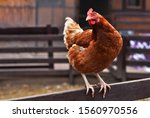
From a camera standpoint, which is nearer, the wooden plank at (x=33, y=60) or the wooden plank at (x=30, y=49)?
the wooden plank at (x=30, y=49)

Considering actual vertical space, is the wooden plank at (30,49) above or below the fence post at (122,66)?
above

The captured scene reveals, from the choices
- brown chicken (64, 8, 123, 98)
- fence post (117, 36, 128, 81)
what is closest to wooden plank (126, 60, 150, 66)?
fence post (117, 36, 128, 81)

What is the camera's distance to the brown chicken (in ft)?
12.0

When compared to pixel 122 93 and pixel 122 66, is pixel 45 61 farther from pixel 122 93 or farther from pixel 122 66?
pixel 122 93

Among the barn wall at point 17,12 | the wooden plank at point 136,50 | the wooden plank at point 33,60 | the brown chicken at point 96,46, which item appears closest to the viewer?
the brown chicken at point 96,46

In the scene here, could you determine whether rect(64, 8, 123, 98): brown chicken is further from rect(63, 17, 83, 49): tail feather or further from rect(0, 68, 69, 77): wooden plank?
rect(0, 68, 69, 77): wooden plank

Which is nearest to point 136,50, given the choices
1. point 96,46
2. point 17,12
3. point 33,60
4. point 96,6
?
point 33,60

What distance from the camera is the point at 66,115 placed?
3.21m

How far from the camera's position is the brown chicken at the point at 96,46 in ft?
12.0

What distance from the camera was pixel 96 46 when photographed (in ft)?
12.2

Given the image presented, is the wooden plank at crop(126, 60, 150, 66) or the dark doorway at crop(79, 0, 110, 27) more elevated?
the dark doorway at crop(79, 0, 110, 27)

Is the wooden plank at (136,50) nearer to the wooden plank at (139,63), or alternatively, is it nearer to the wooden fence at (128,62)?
the wooden fence at (128,62)

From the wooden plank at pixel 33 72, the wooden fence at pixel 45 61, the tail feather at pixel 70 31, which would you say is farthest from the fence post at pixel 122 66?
the tail feather at pixel 70 31

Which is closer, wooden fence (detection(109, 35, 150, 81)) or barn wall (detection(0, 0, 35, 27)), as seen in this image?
wooden fence (detection(109, 35, 150, 81))
